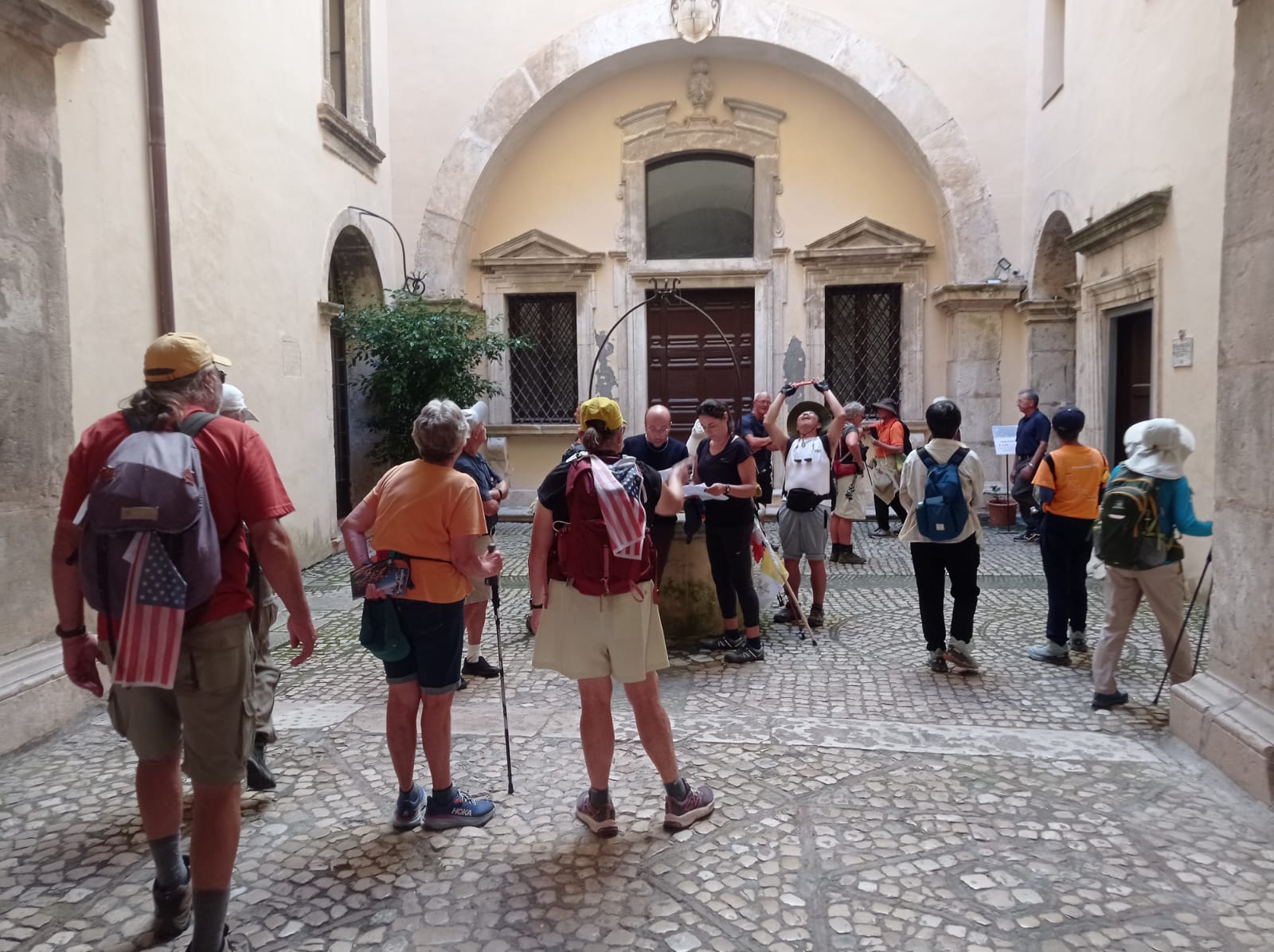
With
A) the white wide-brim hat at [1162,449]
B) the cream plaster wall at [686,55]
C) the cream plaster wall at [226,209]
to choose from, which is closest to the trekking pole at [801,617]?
the white wide-brim hat at [1162,449]

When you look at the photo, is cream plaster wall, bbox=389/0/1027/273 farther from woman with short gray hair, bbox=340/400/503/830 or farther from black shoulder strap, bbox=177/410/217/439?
black shoulder strap, bbox=177/410/217/439

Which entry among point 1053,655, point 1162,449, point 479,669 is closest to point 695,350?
point 1053,655

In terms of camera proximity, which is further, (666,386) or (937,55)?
(666,386)

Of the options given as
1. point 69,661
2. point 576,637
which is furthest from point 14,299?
point 576,637

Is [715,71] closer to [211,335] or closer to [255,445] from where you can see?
[211,335]

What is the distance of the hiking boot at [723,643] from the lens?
16.9 ft

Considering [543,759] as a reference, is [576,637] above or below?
above

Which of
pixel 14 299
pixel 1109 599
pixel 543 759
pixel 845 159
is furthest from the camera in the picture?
pixel 845 159

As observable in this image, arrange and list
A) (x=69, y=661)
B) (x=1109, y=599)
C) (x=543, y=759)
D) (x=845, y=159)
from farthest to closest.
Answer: (x=845, y=159) < (x=1109, y=599) < (x=543, y=759) < (x=69, y=661)

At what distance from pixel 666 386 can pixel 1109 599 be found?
7.93m

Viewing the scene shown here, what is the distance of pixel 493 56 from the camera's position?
35.7 ft

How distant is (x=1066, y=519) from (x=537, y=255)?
323 inches

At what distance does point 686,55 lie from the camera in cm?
1116

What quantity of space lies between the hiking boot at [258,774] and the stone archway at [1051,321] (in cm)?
929
